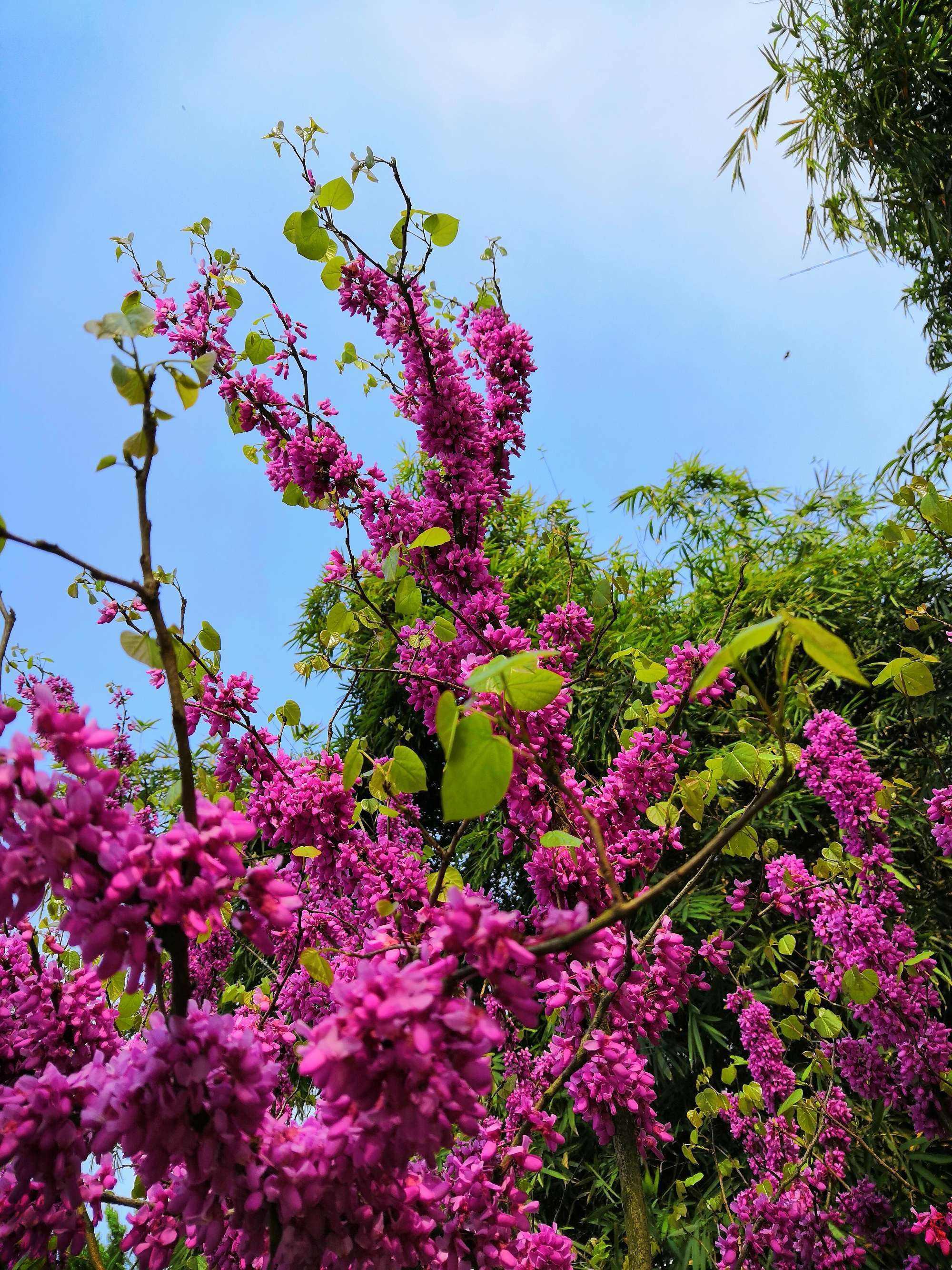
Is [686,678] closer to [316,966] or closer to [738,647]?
[316,966]

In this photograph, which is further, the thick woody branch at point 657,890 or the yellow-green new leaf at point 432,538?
the yellow-green new leaf at point 432,538

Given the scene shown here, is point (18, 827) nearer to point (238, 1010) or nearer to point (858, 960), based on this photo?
point (238, 1010)

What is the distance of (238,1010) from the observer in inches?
44.3

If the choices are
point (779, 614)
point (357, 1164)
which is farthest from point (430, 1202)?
point (779, 614)

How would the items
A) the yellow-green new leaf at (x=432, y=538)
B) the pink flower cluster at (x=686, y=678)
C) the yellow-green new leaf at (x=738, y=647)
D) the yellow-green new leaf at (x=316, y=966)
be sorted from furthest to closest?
the pink flower cluster at (x=686, y=678) → the yellow-green new leaf at (x=432, y=538) → the yellow-green new leaf at (x=316, y=966) → the yellow-green new leaf at (x=738, y=647)

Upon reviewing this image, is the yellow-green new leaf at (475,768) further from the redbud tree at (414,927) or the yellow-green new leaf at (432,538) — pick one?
the yellow-green new leaf at (432,538)

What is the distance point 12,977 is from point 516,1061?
3.41ft

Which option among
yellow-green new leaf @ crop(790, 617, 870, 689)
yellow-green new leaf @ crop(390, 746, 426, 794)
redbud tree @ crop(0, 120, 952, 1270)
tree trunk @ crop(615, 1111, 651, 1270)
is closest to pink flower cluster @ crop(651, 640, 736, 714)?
redbud tree @ crop(0, 120, 952, 1270)

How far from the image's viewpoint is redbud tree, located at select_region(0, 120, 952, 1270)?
0.44 meters

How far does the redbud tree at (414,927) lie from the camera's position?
1.45ft

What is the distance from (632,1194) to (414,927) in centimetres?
48

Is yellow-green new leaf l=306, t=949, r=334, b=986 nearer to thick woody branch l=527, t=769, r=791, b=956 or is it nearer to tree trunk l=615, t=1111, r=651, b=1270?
thick woody branch l=527, t=769, r=791, b=956

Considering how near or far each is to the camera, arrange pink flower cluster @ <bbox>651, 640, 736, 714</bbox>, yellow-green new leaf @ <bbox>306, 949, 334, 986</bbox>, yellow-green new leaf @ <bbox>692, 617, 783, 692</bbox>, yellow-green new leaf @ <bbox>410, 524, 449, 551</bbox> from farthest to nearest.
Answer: pink flower cluster @ <bbox>651, 640, 736, 714</bbox> → yellow-green new leaf @ <bbox>410, 524, 449, 551</bbox> → yellow-green new leaf @ <bbox>306, 949, 334, 986</bbox> → yellow-green new leaf @ <bbox>692, 617, 783, 692</bbox>

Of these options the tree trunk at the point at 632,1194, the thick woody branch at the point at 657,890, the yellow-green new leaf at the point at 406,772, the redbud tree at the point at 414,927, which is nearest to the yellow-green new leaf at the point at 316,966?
the redbud tree at the point at 414,927
